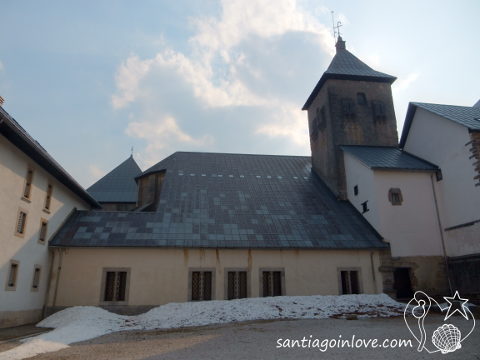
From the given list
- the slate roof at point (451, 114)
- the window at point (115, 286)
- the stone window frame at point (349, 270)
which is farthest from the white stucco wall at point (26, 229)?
the slate roof at point (451, 114)

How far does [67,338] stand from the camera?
41.3 feet

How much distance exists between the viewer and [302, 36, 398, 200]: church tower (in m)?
27.2

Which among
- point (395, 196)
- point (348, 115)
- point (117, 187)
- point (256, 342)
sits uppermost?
point (348, 115)

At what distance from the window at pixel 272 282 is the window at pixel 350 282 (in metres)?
3.46

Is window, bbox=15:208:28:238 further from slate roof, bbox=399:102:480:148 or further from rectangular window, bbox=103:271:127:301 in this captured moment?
slate roof, bbox=399:102:480:148

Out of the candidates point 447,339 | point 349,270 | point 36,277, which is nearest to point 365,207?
point 349,270

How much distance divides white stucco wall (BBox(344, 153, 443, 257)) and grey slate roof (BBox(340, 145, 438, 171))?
0.38 meters

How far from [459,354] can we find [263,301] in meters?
9.78

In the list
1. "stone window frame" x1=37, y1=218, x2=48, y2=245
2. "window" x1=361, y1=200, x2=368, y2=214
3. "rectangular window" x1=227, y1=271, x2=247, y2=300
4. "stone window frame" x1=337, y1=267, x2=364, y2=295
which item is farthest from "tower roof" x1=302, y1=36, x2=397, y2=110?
"stone window frame" x1=37, y1=218, x2=48, y2=245

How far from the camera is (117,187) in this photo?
40094mm

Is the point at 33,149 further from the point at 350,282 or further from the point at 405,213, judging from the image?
the point at 405,213

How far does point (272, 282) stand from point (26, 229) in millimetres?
12217

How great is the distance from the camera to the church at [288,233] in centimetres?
1875

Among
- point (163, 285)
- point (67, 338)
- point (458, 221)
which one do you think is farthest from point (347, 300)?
point (67, 338)
